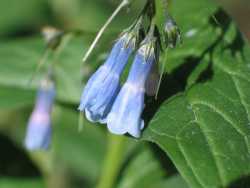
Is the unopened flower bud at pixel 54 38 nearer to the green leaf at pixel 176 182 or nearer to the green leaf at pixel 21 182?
the green leaf at pixel 21 182

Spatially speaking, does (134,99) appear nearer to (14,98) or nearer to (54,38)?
(54,38)

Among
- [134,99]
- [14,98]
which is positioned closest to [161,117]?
[134,99]

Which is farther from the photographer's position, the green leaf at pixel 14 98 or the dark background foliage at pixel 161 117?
the green leaf at pixel 14 98

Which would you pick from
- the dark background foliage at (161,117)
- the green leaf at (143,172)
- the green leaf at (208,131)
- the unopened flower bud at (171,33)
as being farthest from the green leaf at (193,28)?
the green leaf at (143,172)

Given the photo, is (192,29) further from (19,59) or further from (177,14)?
(19,59)

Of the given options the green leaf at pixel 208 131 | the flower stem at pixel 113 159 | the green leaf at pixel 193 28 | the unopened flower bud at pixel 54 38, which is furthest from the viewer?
the unopened flower bud at pixel 54 38

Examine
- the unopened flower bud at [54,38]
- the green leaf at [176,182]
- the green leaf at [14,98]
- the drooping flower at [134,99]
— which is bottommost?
the green leaf at [176,182]
